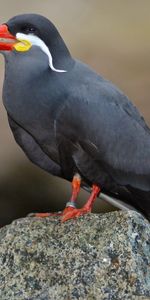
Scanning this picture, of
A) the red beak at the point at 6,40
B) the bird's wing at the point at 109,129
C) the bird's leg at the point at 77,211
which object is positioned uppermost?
the red beak at the point at 6,40

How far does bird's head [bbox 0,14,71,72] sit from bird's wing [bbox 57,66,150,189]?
314 millimetres

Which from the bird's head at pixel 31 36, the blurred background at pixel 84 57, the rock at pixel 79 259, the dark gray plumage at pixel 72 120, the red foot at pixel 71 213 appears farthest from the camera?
the blurred background at pixel 84 57

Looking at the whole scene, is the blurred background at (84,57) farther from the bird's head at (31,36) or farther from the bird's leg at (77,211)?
the bird's head at (31,36)

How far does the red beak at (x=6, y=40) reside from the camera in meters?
7.88

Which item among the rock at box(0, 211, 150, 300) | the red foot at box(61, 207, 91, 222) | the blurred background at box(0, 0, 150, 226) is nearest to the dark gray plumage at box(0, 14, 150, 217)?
the red foot at box(61, 207, 91, 222)

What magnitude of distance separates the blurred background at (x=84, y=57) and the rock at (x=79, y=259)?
15.7ft

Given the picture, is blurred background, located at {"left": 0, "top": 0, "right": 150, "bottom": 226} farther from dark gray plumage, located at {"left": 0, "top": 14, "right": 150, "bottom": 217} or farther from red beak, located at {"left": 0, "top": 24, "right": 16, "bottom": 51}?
red beak, located at {"left": 0, "top": 24, "right": 16, "bottom": 51}

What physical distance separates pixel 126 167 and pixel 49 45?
43.5 inches

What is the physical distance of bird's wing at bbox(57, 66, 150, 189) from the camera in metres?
7.70

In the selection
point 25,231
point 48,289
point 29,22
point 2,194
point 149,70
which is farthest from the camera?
point 149,70

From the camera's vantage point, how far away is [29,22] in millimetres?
7840

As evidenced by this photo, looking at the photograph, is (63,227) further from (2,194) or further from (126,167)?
(2,194)

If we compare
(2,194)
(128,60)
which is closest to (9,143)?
(2,194)

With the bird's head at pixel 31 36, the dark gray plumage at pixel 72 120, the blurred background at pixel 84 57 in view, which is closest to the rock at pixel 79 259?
the dark gray plumage at pixel 72 120
